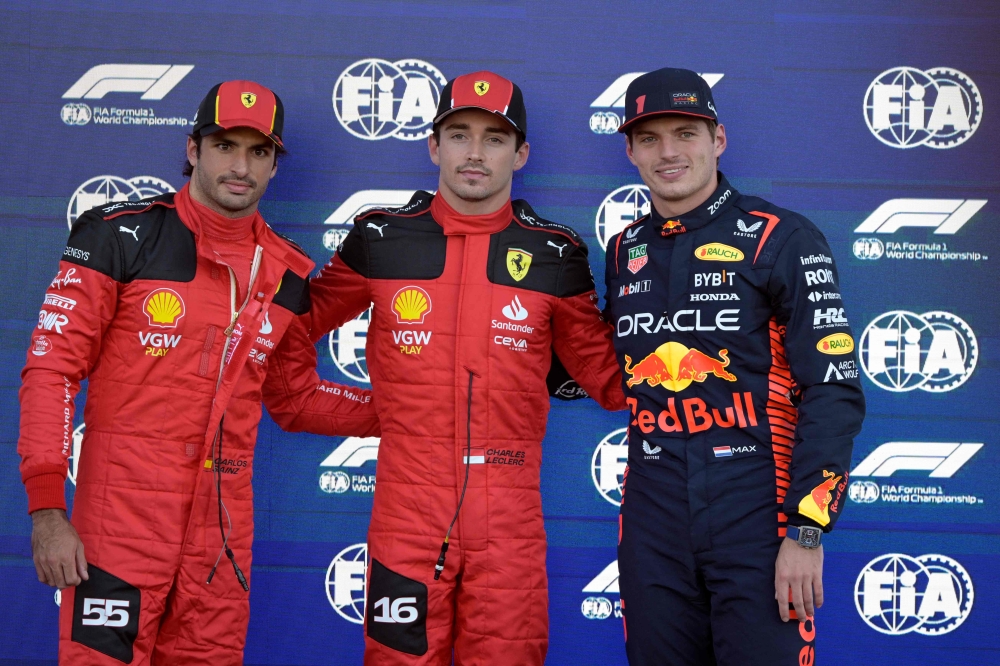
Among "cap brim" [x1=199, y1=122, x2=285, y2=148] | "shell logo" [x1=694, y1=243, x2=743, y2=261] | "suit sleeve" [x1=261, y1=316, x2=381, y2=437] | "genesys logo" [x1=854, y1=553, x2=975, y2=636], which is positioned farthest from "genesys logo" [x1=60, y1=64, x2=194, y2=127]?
"genesys logo" [x1=854, y1=553, x2=975, y2=636]

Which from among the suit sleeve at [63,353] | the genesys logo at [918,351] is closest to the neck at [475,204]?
the suit sleeve at [63,353]

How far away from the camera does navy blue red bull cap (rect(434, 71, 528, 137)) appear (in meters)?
2.37

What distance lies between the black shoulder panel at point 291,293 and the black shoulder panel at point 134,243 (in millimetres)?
239

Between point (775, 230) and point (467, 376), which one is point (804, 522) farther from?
point (467, 376)

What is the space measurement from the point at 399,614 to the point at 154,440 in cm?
74

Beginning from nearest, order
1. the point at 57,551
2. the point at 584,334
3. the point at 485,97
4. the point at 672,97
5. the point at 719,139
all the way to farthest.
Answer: the point at 57,551 < the point at 672,97 < the point at 719,139 < the point at 485,97 < the point at 584,334

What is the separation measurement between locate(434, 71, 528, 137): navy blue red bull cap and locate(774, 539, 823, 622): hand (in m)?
1.29

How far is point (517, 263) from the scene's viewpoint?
7.92 ft

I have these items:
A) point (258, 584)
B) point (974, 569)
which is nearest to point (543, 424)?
Result: point (258, 584)

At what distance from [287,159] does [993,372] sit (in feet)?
8.17

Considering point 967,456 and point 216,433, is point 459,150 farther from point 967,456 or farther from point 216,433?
point 967,456

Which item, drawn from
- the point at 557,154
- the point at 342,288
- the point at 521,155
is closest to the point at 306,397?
the point at 342,288

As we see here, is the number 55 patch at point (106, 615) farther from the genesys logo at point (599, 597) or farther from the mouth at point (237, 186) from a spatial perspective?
the genesys logo at point (599, 597)

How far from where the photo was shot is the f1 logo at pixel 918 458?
117 inches
